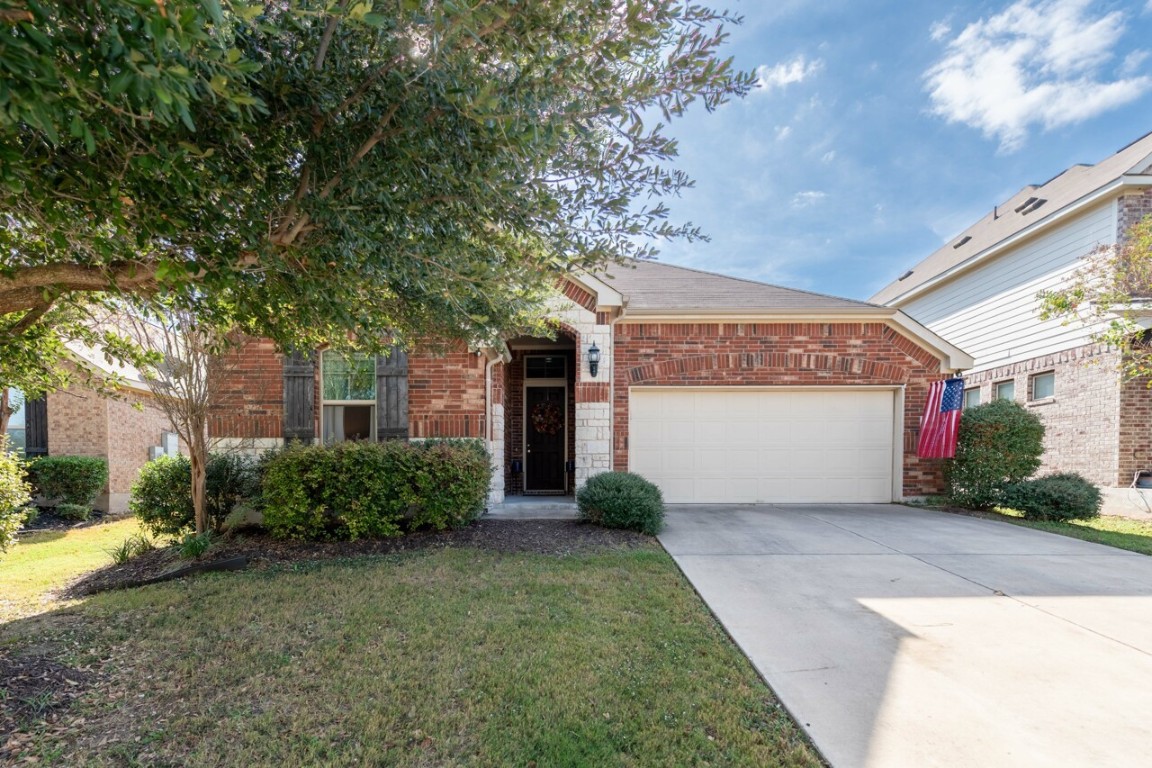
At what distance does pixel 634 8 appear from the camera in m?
2.41

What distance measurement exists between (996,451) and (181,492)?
12179 millimetres

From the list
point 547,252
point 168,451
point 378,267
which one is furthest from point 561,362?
point 168,451

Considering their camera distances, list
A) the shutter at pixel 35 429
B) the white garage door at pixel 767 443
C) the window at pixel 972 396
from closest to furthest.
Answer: the white garage door at pixel 767 443
the shutter at pixel 35 429
the window at pixel 972 396

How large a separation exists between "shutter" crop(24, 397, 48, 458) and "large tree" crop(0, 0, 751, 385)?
9.28 m

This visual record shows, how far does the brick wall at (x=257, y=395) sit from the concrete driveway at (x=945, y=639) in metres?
5.92

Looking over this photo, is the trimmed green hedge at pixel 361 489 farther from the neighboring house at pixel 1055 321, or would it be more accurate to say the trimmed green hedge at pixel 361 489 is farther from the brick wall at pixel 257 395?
the neighboring house at pixel 1055 321

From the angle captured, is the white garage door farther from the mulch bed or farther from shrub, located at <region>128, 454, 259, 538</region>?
shrub, located at <region>128, 454, 259, 538</region>

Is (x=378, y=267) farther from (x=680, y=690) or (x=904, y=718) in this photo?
(x=904, y=718)

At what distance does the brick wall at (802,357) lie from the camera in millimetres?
8359

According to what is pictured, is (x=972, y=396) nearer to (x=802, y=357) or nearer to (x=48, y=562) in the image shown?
(x=802, y=357)

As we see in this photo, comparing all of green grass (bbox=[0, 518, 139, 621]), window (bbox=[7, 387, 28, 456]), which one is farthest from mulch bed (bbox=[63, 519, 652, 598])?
window (bbox=[7, 387, 28, 456])

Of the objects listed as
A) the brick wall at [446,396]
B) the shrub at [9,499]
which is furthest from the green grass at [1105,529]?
the shrub at [9,499]

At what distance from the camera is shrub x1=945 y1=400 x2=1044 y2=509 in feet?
25.2

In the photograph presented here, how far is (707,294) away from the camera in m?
9.10
